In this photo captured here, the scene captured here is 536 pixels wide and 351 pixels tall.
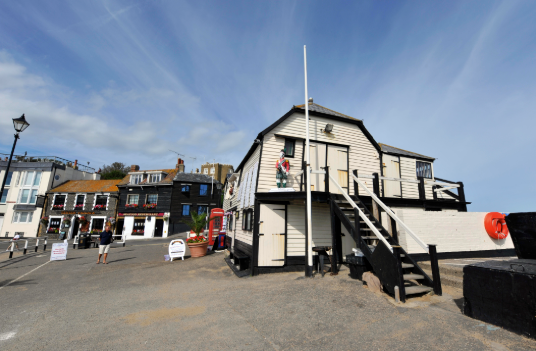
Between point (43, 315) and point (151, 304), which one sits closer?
point (43, 315)

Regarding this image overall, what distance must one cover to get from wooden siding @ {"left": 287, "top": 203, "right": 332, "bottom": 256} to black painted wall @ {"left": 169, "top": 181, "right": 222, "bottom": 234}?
24.6 metres

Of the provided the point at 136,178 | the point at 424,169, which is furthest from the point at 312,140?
the point at 136,178

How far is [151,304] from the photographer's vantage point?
19.0ft

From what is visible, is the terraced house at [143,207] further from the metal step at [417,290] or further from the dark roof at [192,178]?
the metal step at [417,290]

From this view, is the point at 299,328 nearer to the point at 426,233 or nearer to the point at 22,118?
the point at 426,233

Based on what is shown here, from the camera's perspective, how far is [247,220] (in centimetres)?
1091

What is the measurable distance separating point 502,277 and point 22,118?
1592 centimetres

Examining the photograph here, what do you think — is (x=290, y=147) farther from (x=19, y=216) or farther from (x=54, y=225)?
(x=19, y=216)

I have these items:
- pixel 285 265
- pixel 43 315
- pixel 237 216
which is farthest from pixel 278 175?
pixel 43 315

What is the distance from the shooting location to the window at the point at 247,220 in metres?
10.3

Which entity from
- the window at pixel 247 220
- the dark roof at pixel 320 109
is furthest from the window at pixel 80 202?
the dark roof at pixel 320 109

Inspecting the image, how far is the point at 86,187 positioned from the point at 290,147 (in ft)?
119

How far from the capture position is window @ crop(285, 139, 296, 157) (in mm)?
10422

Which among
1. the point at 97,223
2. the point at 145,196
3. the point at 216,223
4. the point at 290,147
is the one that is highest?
the point at 290,147
